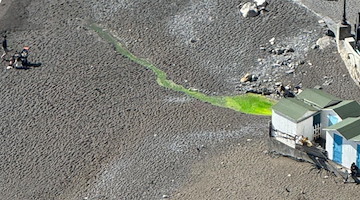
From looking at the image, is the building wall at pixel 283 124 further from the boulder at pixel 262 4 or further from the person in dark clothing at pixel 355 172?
the boulder at pixel 262 4

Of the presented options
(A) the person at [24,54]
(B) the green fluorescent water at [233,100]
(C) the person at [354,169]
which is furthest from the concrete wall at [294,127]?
(A) the person at [24,54]

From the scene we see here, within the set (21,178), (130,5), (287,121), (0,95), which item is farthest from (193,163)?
(130,5)

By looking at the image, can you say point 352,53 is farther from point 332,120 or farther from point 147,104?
point 147,104

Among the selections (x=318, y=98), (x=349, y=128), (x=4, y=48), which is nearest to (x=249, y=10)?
(x=318, y=98)

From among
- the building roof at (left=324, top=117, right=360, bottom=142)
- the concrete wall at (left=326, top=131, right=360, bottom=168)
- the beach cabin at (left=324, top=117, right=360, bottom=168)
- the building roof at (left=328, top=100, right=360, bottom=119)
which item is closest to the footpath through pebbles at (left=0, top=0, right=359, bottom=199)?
the concrete wall at (left=326, top=131, right=360, bottom=168)

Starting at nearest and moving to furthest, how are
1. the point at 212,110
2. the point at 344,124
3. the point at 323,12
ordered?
the point at 344,124
the point at 212,110
the point at 323,12

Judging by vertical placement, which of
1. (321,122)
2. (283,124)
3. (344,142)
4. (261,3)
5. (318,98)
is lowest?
(321,122)

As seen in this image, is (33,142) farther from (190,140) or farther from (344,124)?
(344,124)
